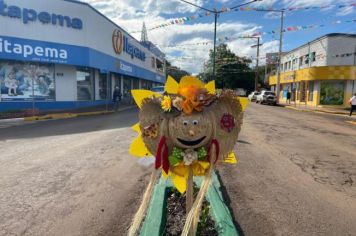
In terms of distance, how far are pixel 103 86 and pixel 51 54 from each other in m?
7.97

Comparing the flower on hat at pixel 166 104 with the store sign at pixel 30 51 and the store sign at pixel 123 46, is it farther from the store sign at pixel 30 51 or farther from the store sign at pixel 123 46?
the store sign at pixel 123 46

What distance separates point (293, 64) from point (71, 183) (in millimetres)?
43451

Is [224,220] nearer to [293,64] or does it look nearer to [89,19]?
[89,19]

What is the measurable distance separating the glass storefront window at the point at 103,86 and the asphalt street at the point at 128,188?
18164mm

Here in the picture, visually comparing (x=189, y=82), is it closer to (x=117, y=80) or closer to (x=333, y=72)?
(x=117, y=80)

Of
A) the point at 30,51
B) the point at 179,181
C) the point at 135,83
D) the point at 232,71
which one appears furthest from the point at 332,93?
the point at 232,71

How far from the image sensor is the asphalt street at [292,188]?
4297mm

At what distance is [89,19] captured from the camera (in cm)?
2431

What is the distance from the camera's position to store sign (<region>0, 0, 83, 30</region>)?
65.1 ft

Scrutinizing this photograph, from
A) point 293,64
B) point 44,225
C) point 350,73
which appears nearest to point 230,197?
point 44,225

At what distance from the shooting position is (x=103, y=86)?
29.0m

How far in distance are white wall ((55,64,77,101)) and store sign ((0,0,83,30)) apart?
2836 mm

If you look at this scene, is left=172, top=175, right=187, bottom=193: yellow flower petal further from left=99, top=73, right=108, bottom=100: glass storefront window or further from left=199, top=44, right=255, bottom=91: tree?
left=199, top=44, right=255, bottom=91: tree

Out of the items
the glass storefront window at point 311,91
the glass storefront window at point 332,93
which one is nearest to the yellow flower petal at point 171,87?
the glass storefront window at point 332,93
